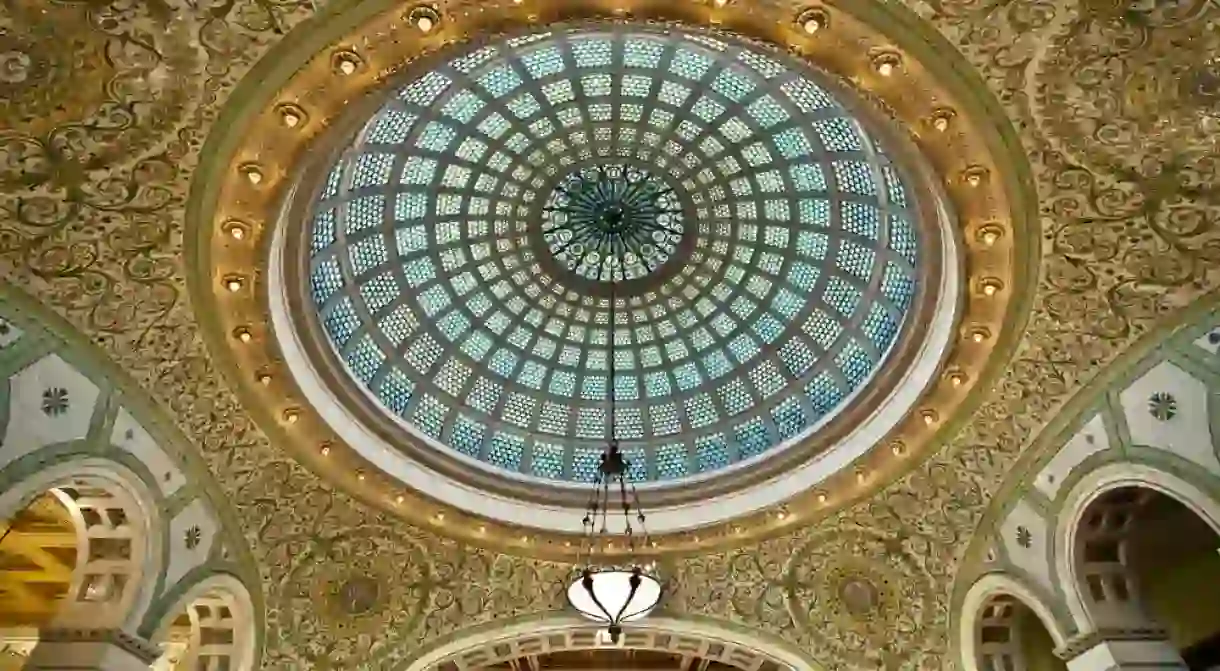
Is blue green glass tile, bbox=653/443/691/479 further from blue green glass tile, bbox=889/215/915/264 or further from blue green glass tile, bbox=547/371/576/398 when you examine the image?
blue green glass tile, bbox=889/215/915/264

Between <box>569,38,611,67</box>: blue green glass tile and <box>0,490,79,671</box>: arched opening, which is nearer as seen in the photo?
<box>569,38,611,67</box>: blue green glass tile

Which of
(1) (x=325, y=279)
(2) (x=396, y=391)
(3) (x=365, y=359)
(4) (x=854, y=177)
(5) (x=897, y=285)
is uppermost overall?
(4) (x=854, y=177)

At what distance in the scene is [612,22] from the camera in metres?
8.51

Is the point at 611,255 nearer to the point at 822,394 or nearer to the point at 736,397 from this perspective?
Result: the point at 736,397

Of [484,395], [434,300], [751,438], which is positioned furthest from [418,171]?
[751,438]

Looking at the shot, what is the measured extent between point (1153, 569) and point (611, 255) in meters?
8.20

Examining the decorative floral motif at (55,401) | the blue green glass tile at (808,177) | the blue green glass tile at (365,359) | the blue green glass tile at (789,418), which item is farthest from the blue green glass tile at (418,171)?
the blue green glass tile at (789,418)

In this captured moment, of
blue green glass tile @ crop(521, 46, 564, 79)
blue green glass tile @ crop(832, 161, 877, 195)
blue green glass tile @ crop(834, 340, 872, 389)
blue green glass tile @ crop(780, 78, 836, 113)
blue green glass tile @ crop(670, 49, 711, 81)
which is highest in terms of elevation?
blue green glass tile @ crop(670, 49, 711, 81)

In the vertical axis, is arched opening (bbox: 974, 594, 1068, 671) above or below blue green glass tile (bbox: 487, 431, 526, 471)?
below

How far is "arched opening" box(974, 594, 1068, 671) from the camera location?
1244cm

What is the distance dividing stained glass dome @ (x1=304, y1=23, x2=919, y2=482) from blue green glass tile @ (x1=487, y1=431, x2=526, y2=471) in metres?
0.03

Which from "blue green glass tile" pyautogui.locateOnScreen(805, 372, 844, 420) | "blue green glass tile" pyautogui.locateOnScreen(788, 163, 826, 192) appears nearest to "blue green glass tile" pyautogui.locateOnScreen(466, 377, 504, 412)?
"blue green glass tile" pyautogui.locateOnScreen(805, 372, 844, 420)

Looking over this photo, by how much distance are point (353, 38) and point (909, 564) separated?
954cm

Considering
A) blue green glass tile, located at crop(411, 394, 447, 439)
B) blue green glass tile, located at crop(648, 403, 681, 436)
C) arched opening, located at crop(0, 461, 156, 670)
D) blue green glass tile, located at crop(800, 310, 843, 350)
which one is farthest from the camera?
blue green glass tile, located at crop(648, 403, 681, 436)
